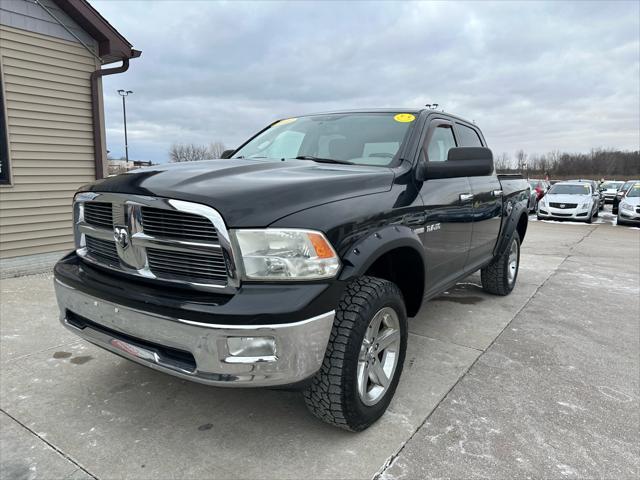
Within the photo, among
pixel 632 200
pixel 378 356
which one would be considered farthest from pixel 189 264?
pixel 632 200

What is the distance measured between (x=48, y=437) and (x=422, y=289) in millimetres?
2286

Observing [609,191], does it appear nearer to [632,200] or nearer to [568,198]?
[568,198]

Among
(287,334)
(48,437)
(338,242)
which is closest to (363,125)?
(338,242)

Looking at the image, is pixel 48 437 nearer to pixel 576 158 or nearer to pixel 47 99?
pixel 47 99

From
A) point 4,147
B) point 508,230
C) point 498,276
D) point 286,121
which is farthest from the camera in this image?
point 4,147

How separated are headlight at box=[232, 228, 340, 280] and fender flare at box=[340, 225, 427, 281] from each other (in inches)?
7.0

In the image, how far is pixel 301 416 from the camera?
2.56m

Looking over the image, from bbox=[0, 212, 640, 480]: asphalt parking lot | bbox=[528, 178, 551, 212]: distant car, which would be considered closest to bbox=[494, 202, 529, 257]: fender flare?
bbox=[0, 212, 640, 480]: asphalt parking lot

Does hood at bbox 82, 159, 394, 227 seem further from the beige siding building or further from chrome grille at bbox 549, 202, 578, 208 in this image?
chrome grille at bbox 549, 202, 578, 208

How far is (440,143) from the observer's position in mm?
3496

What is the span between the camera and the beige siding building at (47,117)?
576 centimetres

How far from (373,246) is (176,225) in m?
0.97

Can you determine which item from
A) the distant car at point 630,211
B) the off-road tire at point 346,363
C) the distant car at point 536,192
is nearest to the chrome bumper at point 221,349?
the off-road tire at point 346,363

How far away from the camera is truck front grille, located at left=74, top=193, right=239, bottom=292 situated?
1.94 metres
